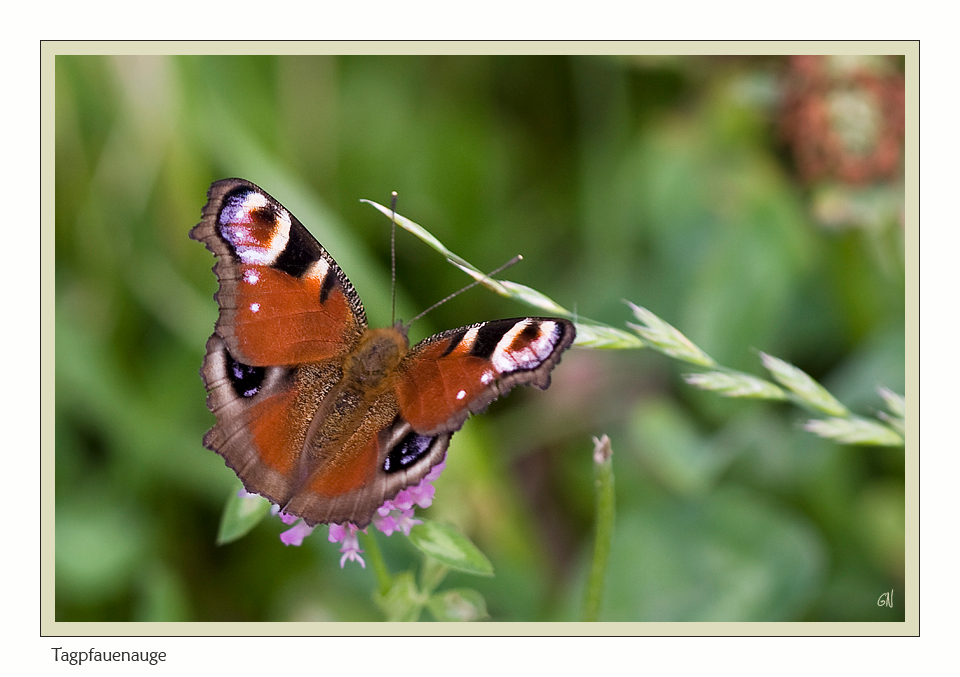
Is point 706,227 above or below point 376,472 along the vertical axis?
above

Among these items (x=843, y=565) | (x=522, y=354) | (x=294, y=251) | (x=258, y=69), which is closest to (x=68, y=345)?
(x=258, y=69)

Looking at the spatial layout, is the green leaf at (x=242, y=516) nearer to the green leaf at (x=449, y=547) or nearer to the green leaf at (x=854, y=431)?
the green leaf at (x=449, y=547)

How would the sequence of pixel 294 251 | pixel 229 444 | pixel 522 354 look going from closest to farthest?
pixel 522 354
pixel 229 444
pixel 294 251

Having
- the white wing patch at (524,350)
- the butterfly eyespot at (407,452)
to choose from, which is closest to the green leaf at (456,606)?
the butterfly eyespot at (407,452)

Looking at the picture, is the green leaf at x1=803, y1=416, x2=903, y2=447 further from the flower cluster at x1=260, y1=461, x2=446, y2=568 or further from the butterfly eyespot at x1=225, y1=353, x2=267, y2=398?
the butterfly eyespot at x1=225, y1=353, x2=267, y2=398

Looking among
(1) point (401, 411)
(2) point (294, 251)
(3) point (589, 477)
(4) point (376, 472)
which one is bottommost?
(3) point (589, 477)

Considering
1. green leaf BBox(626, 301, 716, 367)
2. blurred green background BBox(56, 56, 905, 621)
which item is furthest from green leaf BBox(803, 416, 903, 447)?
blurred green background BBox(56, 56, 905, 621)

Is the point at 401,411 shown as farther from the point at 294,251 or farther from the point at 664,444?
the point at 664,444
